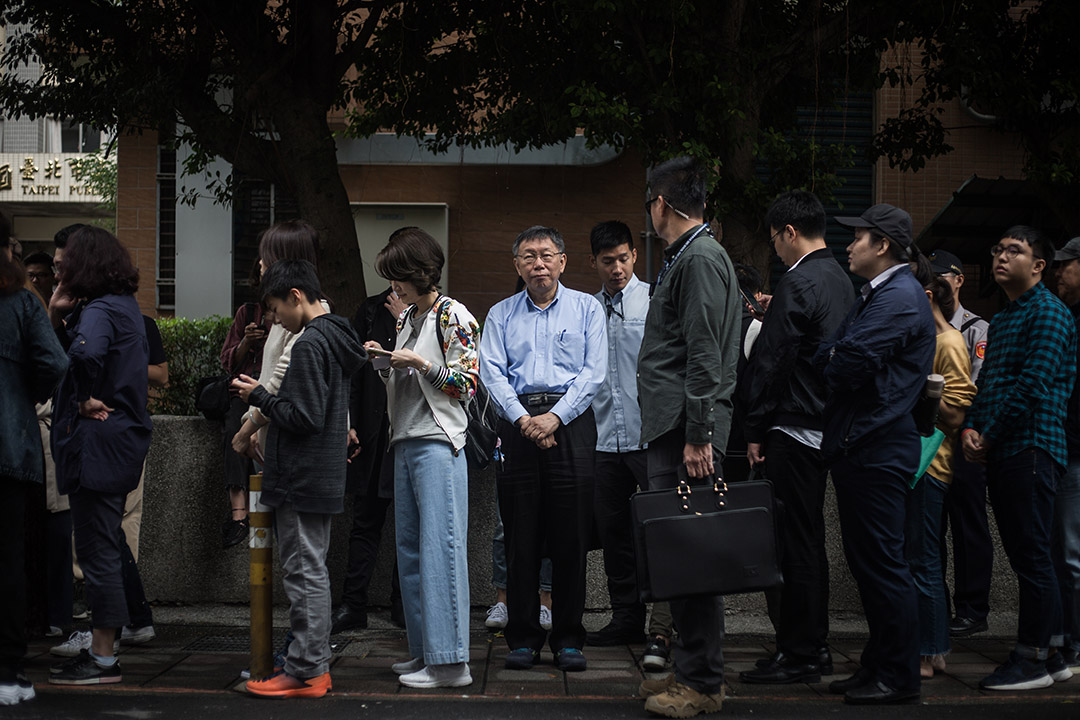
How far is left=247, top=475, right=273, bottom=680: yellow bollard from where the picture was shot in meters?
4.73

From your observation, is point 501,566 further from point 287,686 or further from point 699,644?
point 699,644

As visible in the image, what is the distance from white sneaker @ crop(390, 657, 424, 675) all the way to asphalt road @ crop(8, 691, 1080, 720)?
395mm

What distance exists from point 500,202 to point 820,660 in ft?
29.8

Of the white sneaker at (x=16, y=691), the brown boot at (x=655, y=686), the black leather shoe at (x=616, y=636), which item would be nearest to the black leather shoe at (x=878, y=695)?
the brown boot at (x=655, y=686)

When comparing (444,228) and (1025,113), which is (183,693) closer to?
(1025,113)

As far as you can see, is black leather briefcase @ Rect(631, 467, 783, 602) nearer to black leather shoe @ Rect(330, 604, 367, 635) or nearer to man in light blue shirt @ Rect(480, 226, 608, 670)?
man in light blue shirt @ Rect(480, 226, 608, 670)

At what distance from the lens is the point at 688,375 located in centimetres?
446

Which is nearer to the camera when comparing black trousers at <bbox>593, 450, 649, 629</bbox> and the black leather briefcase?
the black leather briefcase

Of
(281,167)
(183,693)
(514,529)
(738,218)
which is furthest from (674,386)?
(281,167)

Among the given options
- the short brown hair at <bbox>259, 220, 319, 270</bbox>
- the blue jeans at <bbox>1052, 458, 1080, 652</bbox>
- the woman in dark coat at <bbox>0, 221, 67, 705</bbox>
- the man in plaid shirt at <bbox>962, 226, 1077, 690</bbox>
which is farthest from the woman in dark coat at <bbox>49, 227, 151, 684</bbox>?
the blue jeans at <bbox>1052, 458, 1080, 652</bbox>

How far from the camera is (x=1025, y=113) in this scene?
911 cm

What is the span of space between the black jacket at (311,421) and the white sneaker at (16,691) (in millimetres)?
1224

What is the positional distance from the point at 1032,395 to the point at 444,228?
925 centimetres

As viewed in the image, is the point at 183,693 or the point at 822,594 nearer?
the point at 183,693
